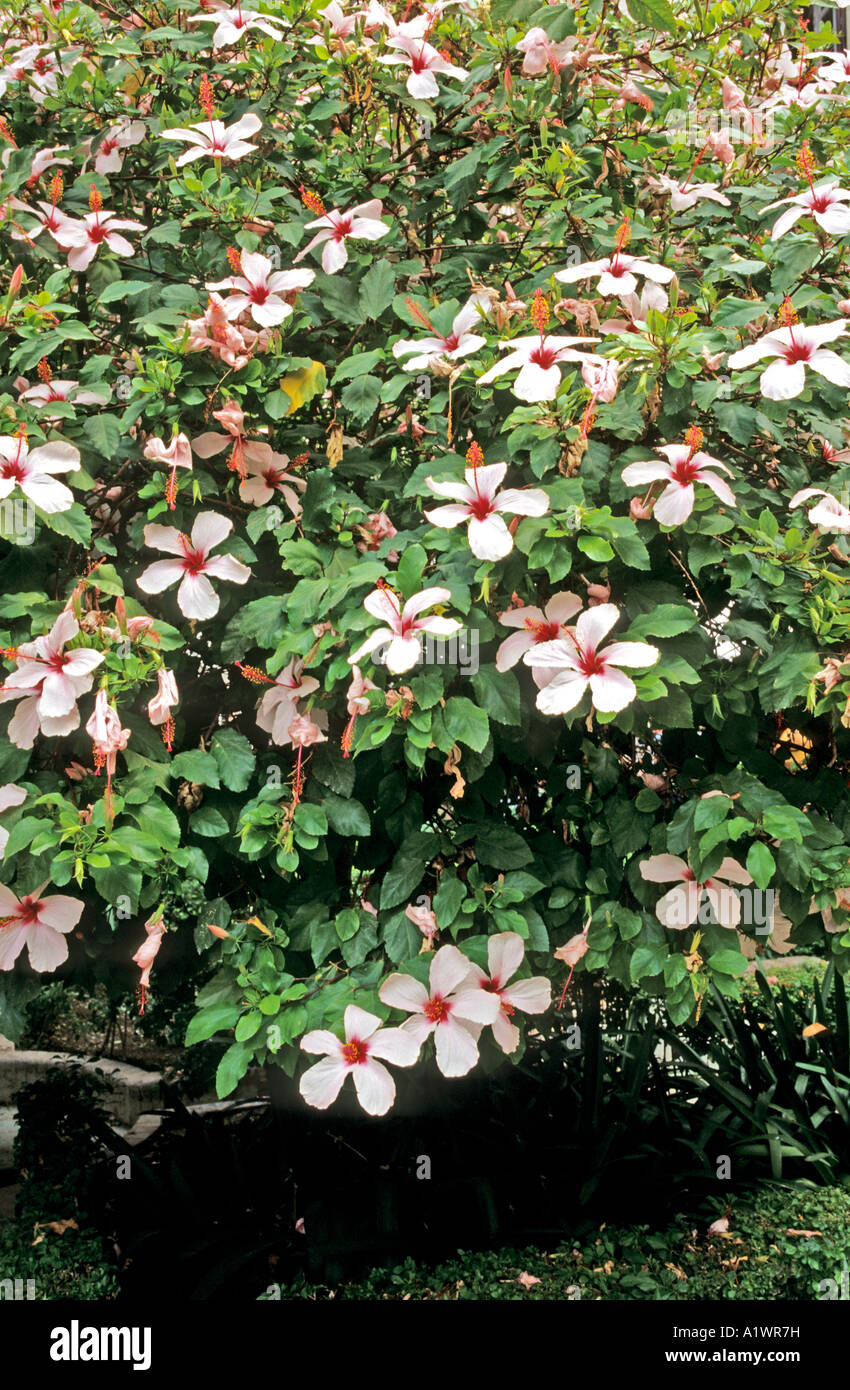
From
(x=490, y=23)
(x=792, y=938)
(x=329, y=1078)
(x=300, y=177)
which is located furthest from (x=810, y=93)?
(x=329, y=1078)

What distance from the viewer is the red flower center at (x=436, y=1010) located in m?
1.69

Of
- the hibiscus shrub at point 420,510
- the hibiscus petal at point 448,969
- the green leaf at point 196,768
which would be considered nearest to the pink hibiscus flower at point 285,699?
the hibiscus shrub at point 420,510

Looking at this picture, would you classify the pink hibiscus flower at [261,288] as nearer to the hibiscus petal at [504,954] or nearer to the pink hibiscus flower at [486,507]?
the pink hibiscus flower at [486,507]

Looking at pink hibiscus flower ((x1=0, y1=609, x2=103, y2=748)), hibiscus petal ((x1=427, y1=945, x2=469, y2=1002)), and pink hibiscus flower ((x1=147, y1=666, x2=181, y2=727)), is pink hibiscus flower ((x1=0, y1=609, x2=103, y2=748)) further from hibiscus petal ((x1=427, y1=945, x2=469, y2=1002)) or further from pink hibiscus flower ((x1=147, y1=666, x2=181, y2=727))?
hibiscus petal ((x1=427, y1=945, x2=469, y2=1002))

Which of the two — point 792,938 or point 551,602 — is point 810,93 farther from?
point 792,938

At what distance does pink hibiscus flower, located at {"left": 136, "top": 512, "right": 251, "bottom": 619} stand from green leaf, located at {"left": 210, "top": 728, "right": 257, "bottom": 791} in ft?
0.70

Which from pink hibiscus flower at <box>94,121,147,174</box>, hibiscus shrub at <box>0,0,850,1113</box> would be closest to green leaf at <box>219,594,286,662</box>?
hibiscus shrub at <box>0,0,850,1113</box>

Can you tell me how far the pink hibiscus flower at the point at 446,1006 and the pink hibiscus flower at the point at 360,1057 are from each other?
1.1 inches

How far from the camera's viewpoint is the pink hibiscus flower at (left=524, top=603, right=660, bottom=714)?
58.2 inches

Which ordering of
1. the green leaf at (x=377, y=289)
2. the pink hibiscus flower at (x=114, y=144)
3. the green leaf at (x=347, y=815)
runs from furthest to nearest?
the pink hibiscus flower at (x=114, y=144)
the green leaf at (x=377, y=289)
the green leaf at (x=347, y=815)

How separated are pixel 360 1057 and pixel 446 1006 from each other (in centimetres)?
15

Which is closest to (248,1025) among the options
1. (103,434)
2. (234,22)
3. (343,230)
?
(103,434)

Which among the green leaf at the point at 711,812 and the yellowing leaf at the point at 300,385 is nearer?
the green leaf at the point at 711,812

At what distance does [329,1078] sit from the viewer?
66.1 inches
